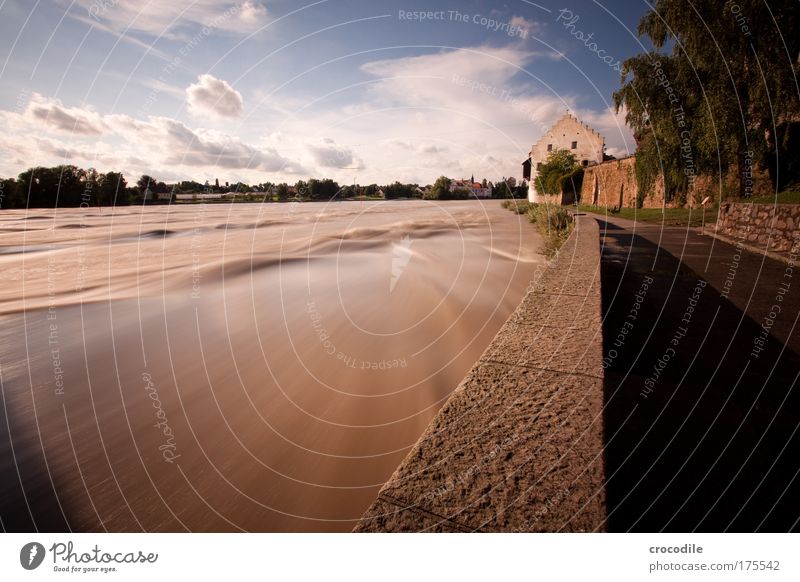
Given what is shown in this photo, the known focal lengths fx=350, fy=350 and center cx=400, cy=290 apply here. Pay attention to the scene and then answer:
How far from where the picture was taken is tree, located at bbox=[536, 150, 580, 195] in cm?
3606

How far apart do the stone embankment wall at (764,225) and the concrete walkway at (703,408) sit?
333 centimetres

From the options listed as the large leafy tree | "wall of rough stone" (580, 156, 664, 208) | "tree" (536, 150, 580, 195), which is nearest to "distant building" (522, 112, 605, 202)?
"tree" (536, 150, 580, 195)

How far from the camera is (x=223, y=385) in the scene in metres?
3.60

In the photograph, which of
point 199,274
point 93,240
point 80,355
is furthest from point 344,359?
point 93,240

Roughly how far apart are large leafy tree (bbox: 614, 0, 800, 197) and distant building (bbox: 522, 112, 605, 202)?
25.0 m

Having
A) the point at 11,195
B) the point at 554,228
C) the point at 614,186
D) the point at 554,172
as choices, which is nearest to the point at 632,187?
the point at 614,186

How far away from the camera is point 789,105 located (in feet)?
38.9

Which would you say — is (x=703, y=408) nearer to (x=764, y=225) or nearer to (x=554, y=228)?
(x=764, y=225)

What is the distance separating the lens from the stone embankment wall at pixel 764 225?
25.6ft

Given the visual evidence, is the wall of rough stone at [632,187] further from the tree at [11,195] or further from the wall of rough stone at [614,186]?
the tree at [11,195]

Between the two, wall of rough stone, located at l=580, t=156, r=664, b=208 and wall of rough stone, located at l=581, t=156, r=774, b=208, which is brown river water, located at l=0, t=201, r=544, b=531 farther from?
wall of rough stone, located at l=580, t=156, r=664, b=208

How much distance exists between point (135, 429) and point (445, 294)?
490cm

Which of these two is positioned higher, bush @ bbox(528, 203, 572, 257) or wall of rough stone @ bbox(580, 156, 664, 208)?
wall of rough stone @ bbox(580, 156, 664, 208)
